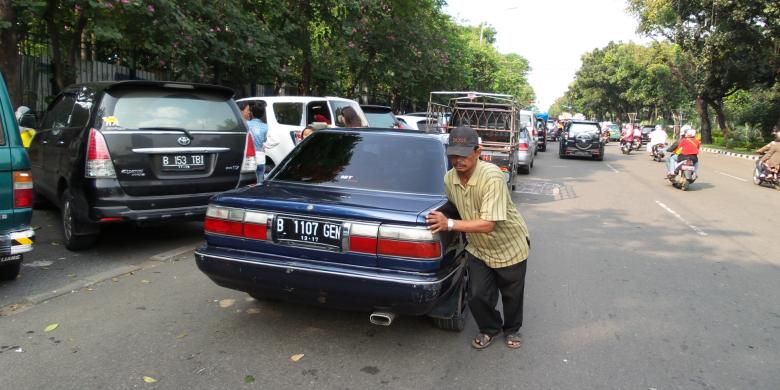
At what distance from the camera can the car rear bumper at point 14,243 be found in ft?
15.0

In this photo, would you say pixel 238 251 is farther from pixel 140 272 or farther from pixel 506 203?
pixel 140 272

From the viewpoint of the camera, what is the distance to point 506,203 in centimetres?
368

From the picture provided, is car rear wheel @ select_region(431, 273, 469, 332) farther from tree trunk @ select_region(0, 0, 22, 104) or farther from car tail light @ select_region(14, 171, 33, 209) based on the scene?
tree trunk @ select_region(0, 0, 22, 104)

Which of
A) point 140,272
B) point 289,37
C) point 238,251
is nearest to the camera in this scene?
point 238,251

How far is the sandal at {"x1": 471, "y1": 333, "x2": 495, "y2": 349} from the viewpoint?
4.02 m

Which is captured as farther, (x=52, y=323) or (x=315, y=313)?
(x=315, y=313)

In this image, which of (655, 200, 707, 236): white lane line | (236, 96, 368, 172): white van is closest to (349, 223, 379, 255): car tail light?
(236, 96, 368, 172): white van

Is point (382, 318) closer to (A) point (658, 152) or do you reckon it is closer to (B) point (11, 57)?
(B) point (11, 57)

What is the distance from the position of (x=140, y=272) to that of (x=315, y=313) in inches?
87.0

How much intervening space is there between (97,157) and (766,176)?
16.0 meters

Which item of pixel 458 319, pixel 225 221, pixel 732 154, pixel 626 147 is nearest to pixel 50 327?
pixel 225 221

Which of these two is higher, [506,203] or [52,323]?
[506,203]

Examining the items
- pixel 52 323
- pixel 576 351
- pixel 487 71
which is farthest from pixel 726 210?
pixel 487 71

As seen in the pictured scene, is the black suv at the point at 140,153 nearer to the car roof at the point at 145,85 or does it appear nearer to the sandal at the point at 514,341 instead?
the car roof at the point at 145,85
